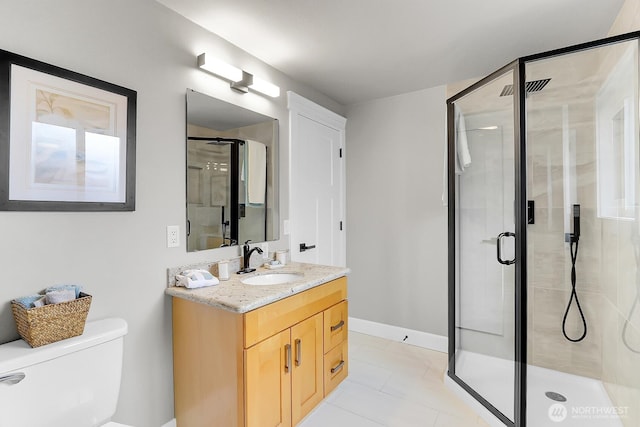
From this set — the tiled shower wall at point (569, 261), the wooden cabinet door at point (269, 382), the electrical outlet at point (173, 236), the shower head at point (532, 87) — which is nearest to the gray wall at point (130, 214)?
the electrical outlet at point (173, 236)

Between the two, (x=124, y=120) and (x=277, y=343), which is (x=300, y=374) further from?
(x=124, y=120)

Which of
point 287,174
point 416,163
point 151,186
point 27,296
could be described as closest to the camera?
point 27,296

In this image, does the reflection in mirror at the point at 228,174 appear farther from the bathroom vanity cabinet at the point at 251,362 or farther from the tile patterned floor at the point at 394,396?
the tile patterned floor at the point at 394,396

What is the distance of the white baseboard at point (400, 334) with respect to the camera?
282 centimetres

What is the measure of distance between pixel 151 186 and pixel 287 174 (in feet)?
3.66

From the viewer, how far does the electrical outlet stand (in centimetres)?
172

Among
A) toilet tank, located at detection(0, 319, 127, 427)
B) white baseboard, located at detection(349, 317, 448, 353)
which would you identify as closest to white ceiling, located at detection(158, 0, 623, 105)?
toilet tank, located at detection(0, 319, 127, 427)

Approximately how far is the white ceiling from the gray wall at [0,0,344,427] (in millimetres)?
298

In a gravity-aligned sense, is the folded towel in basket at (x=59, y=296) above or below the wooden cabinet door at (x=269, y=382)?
above

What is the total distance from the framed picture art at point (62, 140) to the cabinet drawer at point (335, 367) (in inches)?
57.3

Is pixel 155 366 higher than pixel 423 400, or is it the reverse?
pixel 155 366

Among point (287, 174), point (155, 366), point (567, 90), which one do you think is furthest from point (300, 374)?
point (567, 90)

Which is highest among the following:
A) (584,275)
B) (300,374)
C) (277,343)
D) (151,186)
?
(151,186)

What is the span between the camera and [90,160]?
54.6 inches
